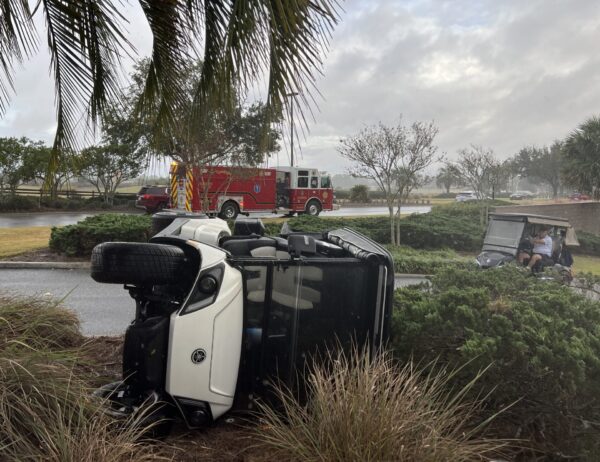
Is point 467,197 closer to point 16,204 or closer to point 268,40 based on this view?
point 16,204

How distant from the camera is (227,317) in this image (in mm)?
2455

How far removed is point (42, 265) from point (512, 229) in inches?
420

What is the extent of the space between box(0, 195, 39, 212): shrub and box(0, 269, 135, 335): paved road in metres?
20.1

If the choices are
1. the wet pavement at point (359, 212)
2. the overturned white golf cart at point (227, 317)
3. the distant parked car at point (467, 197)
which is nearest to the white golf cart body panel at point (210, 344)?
the overturned white golf cart at point (227, 317)

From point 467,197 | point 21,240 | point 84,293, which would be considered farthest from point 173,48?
point 467,197

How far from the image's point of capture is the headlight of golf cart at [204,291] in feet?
7.89

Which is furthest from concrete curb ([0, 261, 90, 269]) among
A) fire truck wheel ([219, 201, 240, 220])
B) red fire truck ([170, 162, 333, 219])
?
fire truck wheel ([219, 201, 240, 220])

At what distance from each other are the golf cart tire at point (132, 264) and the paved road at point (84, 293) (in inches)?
103

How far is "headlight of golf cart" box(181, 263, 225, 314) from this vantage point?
2.41 meters

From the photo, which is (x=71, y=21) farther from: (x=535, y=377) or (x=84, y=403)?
(x=535, y=377)

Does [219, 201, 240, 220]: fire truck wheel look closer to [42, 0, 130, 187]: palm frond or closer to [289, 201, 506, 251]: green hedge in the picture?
[289, 201, 506, 251]: green hedge

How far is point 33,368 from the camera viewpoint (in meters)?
2.40

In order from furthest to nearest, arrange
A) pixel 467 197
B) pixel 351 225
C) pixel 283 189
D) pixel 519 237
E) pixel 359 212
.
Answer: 1. pixel 467 197
2. pixel 359 212
3. pixel 283 189
4. pixel 351 225
5. pixel 519 237

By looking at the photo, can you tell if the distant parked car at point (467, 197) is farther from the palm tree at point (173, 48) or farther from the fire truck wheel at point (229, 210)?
the palm tree at point (173, 48)
